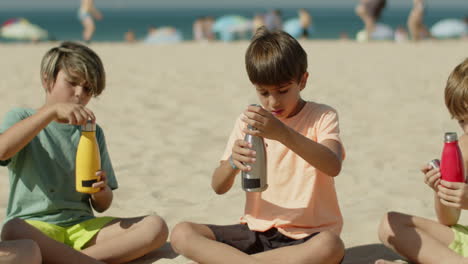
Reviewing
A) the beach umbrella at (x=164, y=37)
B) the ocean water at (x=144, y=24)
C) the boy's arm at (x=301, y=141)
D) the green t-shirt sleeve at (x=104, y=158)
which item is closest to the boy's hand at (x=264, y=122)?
the boy's arm at (x=301, y=141)

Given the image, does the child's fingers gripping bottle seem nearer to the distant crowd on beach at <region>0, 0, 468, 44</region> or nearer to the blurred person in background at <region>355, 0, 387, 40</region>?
the distant crowd on beach at <region>0, 0, 468, 44</region>

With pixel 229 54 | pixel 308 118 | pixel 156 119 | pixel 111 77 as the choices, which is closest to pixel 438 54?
pixel 229 54

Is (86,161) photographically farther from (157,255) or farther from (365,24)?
(365,24)

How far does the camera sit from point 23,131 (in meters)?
2.91

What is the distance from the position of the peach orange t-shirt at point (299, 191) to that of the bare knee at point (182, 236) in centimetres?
29

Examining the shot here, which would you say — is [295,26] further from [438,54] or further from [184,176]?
[184,176]

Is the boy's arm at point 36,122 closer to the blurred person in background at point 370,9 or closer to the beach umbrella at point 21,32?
the blurred person in background at point 370,9

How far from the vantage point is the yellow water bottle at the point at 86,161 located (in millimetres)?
2961

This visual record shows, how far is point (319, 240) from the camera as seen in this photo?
9.46 feet

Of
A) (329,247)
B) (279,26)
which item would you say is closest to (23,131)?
(329,247)

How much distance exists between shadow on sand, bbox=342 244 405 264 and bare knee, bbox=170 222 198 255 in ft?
2.72

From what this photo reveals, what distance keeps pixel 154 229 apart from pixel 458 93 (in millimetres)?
1548

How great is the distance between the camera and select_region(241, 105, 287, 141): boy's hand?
2697 mm

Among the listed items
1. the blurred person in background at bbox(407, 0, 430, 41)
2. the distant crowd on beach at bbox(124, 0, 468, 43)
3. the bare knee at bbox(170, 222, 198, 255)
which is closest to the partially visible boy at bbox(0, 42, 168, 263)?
the bare knee at bbox(170, 222, 198, 255)
